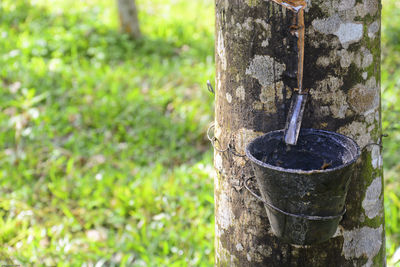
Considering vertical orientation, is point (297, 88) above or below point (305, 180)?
above

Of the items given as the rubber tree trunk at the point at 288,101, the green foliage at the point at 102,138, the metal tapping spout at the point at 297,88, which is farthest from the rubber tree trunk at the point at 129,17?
the metal tapping spout at the point at 297,88

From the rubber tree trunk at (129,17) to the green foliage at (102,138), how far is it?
0.13 meters

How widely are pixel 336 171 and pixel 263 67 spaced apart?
40 cm

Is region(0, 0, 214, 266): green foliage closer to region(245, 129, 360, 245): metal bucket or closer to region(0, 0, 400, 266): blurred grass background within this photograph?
region(0, 0, 400, 266): blurred grass background

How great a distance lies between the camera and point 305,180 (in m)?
1.09

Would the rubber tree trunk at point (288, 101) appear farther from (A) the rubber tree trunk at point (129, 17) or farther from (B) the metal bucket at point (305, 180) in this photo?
(A) the rubber tree trunk at point (129, 17)

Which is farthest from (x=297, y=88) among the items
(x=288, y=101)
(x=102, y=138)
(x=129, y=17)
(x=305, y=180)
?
(x=129, y=17)

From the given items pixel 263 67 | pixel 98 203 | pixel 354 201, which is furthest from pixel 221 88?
pixel 98 203

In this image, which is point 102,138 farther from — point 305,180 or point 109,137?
point 305,180

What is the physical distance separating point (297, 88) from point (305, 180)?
0.32 metres

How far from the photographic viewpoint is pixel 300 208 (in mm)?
1160

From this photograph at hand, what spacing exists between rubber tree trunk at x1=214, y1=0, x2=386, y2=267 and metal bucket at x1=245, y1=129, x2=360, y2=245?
7 cm

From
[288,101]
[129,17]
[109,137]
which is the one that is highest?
[288,101]

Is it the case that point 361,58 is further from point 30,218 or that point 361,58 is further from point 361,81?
point 30,218
